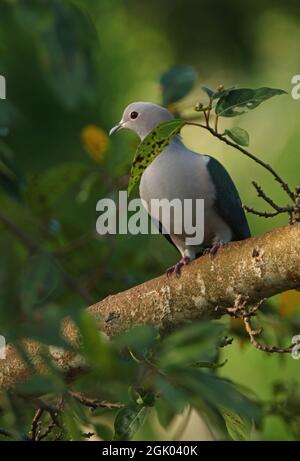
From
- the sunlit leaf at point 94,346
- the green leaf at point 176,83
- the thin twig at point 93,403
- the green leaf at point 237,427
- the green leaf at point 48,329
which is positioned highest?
the green leaf at point 176,83

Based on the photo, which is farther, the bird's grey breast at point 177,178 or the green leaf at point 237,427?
the bird's grey breast at point 177,178

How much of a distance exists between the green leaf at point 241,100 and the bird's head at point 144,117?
76 cm

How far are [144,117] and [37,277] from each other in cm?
88

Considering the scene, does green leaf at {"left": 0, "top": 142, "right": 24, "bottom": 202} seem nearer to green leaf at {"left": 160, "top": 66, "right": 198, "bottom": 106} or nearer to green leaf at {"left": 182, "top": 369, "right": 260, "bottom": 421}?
green leaf at {"left": 182, "top": 369, "right": 260, "bottom": 421}

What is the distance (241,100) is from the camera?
1263mm

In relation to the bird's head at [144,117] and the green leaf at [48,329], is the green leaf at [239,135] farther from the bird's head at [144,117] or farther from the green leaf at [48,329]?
the bird's head at [144,117]

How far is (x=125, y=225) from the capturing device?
1.91m

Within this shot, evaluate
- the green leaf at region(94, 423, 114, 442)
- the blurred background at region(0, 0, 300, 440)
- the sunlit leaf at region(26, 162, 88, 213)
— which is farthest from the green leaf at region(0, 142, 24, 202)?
the sunlit leaf at region(26, 162, 88, 213)

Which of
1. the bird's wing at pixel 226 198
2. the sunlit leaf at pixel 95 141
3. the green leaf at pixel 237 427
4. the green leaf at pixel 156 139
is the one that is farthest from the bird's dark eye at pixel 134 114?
the green leaf at pixel 237 427

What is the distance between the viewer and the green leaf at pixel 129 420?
47.6 inches
